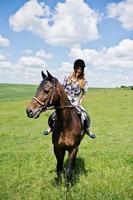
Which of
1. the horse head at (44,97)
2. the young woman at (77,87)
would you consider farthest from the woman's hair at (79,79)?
the horse head at (44,97)

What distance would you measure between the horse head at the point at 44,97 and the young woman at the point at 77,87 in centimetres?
143

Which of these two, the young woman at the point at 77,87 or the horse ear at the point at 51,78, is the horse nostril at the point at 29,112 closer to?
the horse ear at the point at 51,78

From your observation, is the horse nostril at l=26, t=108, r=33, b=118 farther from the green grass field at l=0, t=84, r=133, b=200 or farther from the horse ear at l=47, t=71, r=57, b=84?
the green grass field at l=0, t=84, r=133, b=200

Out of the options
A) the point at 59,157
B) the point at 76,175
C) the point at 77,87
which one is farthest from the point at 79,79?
the point at 76,175

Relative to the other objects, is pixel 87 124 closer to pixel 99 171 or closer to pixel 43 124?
pixel 99 171

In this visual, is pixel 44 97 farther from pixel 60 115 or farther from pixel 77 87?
pixel 77 87

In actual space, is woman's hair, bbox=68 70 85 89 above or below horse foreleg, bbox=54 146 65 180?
above

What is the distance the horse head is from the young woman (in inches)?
56.2

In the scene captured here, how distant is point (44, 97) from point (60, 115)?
1027mm

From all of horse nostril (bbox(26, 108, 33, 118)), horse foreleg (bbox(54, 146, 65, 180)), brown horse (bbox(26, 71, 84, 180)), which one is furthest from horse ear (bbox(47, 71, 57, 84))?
horse foreleg (bbox(54, 146, 65, 180))

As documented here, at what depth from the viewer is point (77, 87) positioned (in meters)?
10.9

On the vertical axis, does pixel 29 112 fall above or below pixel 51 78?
below

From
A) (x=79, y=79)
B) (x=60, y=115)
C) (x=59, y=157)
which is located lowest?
(x=59, y=157)

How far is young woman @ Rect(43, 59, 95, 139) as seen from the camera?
35.1 ft
